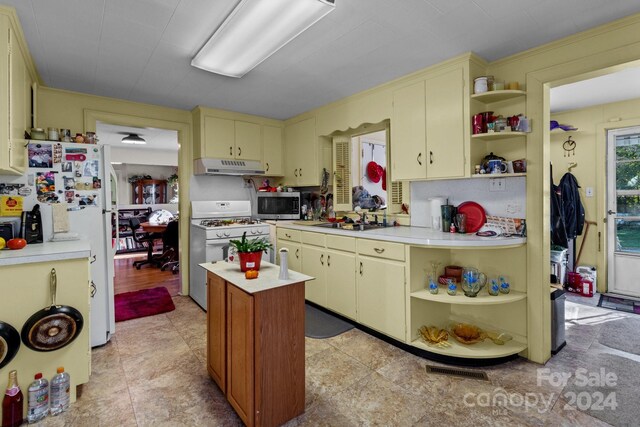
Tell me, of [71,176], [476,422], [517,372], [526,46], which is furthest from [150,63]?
[517,372]

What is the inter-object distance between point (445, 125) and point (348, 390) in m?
2.18

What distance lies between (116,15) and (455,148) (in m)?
2.58

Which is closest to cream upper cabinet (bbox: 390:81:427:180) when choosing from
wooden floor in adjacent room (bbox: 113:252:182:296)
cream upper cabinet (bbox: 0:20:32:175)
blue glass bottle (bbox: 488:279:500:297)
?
blue glass bottle (bbox: 488:279:500:297)

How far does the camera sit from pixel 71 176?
2.52 meters

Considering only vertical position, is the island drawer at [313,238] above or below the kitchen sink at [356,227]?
below

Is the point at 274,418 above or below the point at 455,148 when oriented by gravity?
below

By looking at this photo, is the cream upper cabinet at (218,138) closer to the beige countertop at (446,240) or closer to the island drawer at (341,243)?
the island drawer at (341,243)

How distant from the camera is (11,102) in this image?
6.19ft

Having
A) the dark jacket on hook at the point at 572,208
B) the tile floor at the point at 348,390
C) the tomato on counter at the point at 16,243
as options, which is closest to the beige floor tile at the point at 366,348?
the tile floor at the point at 348,390

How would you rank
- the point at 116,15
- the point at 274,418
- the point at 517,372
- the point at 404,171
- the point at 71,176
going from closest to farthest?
1. the point at 274,418
2. the point at 116,15
3. the point at 517,372
4. the point at 71,176
5. the point at 404,171

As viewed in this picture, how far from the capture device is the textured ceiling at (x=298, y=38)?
1.90 metres

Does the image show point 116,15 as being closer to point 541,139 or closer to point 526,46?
point 526,46

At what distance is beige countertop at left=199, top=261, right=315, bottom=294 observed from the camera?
1642 mm

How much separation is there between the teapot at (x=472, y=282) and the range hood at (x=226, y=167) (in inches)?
115
